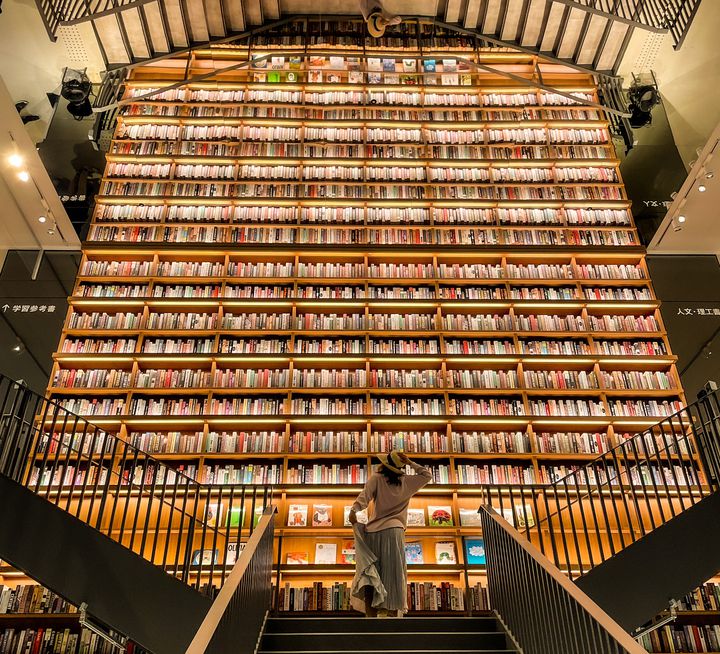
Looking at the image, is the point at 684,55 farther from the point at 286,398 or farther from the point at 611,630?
the point at 611,630

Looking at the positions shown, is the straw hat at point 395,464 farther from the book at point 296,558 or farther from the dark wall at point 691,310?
the dark wall at point 691,310

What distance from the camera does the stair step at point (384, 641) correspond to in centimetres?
313

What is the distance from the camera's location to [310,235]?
654 cm

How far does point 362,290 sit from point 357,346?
2.11 feet

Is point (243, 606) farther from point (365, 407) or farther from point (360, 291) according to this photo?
point (360, 291)

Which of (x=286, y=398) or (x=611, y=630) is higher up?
(x=286, y=398)

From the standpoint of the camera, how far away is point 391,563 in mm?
3574

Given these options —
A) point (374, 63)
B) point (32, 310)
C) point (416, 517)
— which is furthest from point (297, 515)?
point (374, 63)

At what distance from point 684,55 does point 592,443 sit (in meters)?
4.93

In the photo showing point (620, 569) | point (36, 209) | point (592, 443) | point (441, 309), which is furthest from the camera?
point (36, 209)

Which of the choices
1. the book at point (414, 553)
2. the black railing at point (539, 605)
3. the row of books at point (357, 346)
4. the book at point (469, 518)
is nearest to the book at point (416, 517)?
the book at point (414, 553)

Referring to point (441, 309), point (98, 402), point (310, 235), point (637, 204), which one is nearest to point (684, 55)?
point (637, 204)

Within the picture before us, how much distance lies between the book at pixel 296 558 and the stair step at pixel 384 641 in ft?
5.28

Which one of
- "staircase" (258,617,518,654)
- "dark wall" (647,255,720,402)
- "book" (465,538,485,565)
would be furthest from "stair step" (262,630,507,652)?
"dark wall" (647,255,720,402)
